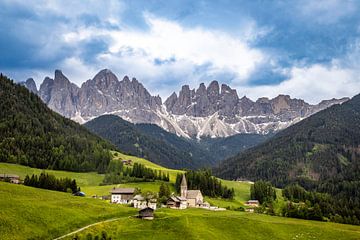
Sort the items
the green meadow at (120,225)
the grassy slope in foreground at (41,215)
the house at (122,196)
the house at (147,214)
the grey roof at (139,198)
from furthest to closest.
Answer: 1. the house at (122,196)
2. the grey roof at (139,198)
3. the house at (147,214)
4. the green meadow at (120,225)
5. the grassy slope in foreground at (41,215)

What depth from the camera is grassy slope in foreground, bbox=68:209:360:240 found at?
91.4 metres

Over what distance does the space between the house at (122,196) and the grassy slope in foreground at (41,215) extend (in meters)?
38.3

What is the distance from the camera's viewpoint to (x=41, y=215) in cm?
8731

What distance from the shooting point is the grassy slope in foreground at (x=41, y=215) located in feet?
257

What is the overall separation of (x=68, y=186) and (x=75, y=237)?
71.7 meters

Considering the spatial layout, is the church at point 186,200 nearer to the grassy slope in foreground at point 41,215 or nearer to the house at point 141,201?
the house at point 141,201

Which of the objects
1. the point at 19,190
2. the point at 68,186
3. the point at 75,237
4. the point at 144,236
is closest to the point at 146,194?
the point at 68,186

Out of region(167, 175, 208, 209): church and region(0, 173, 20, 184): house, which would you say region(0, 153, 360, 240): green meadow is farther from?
region(0, 173, 20, 184): house

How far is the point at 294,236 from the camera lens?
336ft

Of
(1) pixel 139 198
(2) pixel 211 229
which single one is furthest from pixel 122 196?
(2) pixel 211 229

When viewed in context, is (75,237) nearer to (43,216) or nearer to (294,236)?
(43,216)

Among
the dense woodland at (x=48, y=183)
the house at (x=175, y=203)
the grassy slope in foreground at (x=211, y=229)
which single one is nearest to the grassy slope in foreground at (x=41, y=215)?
the grassy slope in foreground at (x=211, y=229)

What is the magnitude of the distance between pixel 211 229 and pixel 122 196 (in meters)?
60.5

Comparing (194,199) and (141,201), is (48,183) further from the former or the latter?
(194,199)
